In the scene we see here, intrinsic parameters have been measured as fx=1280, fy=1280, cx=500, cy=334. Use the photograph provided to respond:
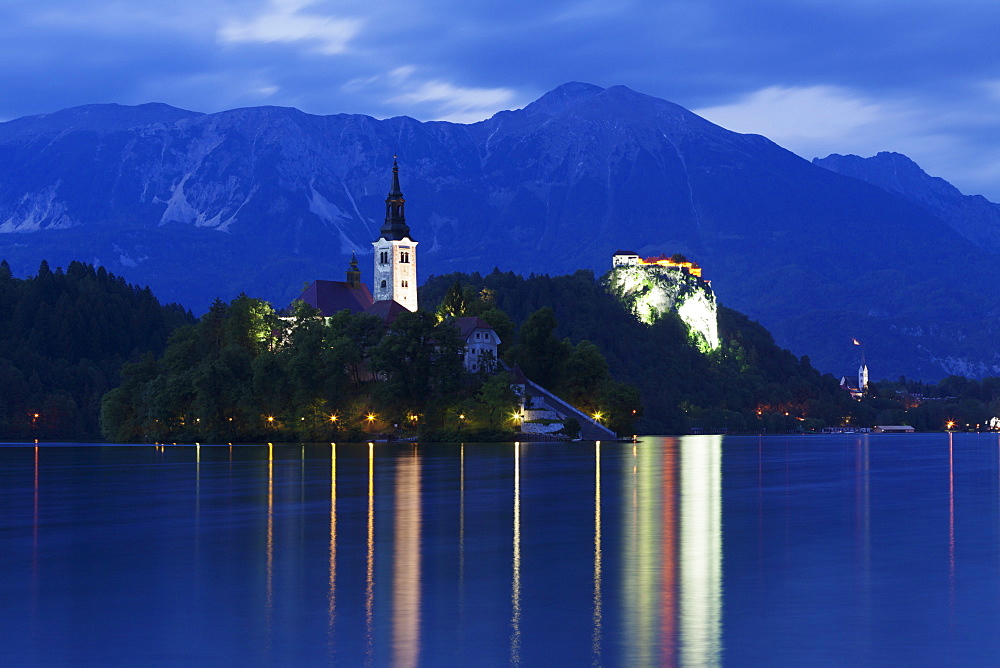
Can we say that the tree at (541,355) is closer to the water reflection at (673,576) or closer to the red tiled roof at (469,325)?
the red tiled roof at (469,325)

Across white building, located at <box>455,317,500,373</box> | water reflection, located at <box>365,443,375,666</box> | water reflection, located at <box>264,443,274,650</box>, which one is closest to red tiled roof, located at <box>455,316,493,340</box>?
white building, located at <box>455,317,500,373</box>

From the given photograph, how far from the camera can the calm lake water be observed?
26922 mm

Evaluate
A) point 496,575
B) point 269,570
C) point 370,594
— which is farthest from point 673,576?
point 269,570

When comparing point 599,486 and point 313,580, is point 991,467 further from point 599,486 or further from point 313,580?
point 313,580

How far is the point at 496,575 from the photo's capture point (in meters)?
37.2

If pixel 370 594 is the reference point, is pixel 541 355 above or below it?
above

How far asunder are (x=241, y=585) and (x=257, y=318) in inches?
6136

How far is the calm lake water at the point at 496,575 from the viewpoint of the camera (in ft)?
88.3

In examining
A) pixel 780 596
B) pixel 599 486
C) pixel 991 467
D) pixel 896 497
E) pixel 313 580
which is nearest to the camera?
pixel 780 596

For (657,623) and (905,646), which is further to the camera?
(657,623)

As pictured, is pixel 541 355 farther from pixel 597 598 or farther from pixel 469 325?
pixel 597 598

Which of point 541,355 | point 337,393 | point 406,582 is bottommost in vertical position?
point 406,582

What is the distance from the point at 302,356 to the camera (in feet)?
553

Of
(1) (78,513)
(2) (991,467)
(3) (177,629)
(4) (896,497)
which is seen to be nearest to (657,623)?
(3) (177,629)
